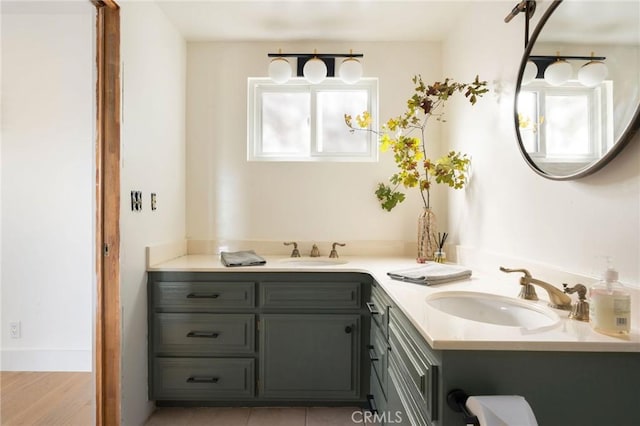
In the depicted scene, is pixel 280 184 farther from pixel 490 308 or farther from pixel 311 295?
pixel 490 308

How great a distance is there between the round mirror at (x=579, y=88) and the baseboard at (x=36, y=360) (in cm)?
313

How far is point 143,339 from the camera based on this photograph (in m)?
1.83

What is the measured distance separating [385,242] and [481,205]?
75 cm

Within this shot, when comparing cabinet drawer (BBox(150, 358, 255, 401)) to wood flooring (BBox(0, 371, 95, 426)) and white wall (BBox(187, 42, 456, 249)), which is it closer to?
wood flooring (BBox(0, 371, 95, 426))

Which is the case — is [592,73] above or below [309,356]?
above

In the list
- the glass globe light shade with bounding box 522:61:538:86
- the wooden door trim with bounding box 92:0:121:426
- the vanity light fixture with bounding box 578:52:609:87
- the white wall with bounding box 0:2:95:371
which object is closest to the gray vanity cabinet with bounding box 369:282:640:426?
the vanity light fixture with bounding box 578:52:609:87

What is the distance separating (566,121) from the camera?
1170 millimetres

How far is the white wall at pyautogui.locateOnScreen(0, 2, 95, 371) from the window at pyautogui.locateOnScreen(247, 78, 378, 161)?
128 centimetres

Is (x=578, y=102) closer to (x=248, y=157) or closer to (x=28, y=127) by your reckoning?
(x=248, y=157)

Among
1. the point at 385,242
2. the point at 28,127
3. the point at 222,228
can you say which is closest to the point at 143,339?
the point at 222,228

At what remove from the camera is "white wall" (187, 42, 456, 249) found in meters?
2.44

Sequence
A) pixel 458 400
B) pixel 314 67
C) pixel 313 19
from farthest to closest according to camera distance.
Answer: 1. pixel 314 67
2. pixel 313 19
3. pixel 458 400

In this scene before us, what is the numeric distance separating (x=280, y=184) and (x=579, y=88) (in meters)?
1.79

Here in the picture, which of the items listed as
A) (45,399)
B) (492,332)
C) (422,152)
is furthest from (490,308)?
(45,399)
